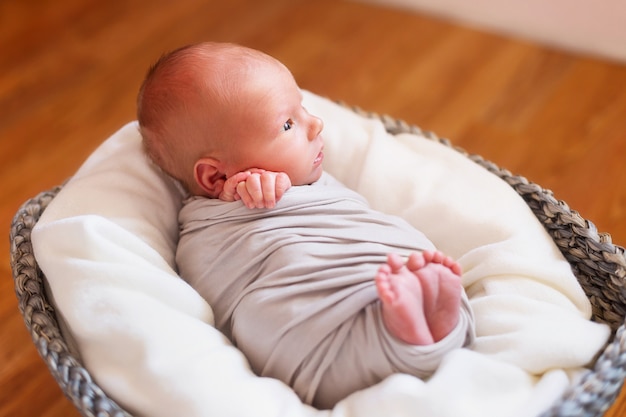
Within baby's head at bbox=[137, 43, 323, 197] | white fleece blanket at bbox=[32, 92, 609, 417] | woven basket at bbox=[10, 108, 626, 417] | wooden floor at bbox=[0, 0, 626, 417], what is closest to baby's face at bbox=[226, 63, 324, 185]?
baby's head at bbox=[137, 43, 323, 197]

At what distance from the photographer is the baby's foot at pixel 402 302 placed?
34.7 inches

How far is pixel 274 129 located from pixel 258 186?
79mm

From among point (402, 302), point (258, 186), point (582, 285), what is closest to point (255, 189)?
point (258, 186)

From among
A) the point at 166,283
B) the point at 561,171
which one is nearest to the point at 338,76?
the point at 561,171

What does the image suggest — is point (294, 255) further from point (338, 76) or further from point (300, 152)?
point (338, 76)

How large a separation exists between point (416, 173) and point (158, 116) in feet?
1.32

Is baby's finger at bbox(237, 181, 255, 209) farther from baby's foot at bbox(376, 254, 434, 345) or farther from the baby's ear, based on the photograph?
baby's foot at bbox(376, 254, 434, 345)

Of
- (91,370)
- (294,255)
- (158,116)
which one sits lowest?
(91,370)

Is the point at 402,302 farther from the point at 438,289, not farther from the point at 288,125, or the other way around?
the point at 288,125

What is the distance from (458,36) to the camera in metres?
2.00

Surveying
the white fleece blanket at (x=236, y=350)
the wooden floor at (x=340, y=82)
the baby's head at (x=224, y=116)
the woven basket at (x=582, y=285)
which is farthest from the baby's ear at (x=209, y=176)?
the wooden floor at (x=340, y=82)

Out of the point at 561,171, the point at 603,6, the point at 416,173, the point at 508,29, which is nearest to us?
the point at 416,173

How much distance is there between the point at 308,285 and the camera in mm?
967

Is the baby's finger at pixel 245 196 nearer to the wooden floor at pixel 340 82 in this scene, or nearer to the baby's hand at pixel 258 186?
the baby's hand at pixel 258 186
